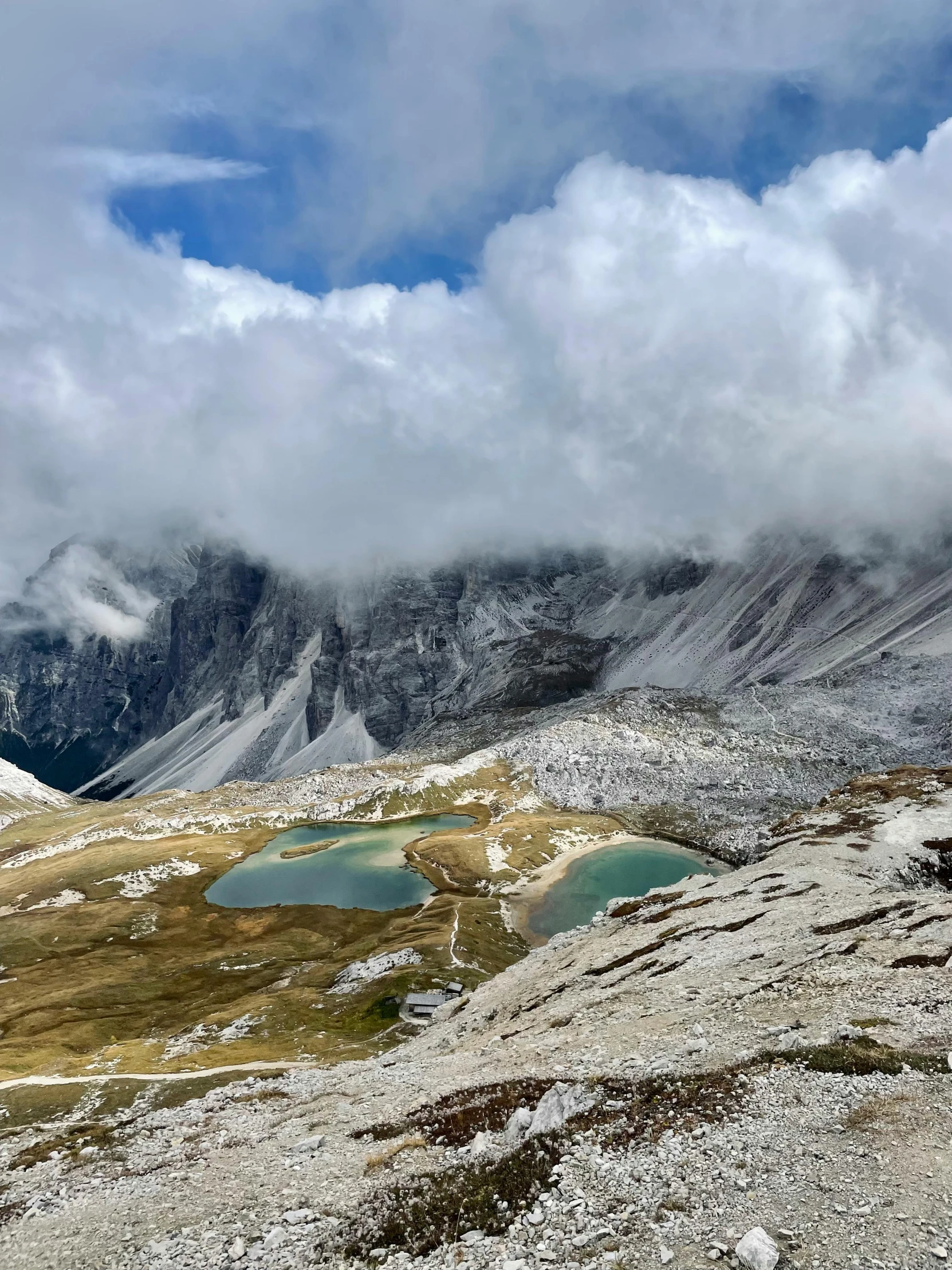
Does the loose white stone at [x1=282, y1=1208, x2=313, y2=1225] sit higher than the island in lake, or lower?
higher

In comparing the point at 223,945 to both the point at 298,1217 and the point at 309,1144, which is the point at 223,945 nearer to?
the point at 309,1144

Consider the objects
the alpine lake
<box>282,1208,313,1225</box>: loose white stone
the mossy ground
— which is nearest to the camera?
<box>282,1208,313,1225</box>: loose white stone

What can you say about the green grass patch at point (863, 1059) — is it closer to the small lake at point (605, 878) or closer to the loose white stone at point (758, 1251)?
the loose white stone at point (758, 1251)

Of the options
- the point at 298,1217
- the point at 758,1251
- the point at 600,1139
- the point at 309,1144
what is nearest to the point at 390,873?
the point at 309,1144

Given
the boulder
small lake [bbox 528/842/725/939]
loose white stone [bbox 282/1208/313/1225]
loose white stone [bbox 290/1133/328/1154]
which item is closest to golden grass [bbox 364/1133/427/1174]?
loose white stone [bbox 282/1208/313/1225]

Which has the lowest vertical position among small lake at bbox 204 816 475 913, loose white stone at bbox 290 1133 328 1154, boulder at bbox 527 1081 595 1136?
small lake at bbox 204 816 475 913

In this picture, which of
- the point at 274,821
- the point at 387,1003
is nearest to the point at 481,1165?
the point at 387,1003

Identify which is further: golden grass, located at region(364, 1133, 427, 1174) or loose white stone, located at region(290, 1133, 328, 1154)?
loose white stone, located at region(290, 1133, 328, 1154)

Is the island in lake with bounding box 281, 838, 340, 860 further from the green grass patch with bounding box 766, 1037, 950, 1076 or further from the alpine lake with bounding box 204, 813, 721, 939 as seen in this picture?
the green grass patch with bounding box 766, 1037, 950, 1076

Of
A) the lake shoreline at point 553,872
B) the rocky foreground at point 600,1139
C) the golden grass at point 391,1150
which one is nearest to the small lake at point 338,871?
the lake shoreline at point 553,872
